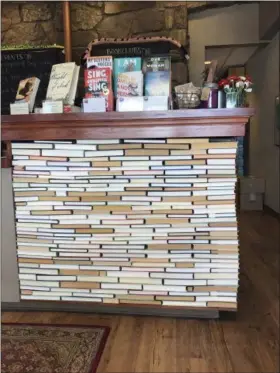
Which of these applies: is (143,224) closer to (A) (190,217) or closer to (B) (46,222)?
(A) (190,217)

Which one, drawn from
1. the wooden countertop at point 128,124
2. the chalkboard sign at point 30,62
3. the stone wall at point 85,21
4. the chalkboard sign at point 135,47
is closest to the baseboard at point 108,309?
the wooden countertop at point 128,124

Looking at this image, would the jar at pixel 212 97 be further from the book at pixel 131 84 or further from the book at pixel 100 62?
the book at pixel 100 62

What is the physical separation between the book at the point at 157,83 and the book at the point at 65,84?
414mm

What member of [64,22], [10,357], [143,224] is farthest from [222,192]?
[64,22]

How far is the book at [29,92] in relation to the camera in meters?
2.13

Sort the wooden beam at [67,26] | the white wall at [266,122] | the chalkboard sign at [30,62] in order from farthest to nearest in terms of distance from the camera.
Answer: the white wall at [266,122], the wooden beam at [67,26], the chalkboard sign at [30,62]

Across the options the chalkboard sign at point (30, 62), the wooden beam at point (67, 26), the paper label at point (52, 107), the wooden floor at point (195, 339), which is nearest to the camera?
the wooden floor at point (195, 339)

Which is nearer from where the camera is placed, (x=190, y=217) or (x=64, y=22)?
(x=190, y=217)

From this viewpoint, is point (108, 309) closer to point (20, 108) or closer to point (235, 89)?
point (20, 108)

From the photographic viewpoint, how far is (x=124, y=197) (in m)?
2.09

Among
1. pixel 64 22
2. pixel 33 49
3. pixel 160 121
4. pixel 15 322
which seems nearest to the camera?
pixel 160 121

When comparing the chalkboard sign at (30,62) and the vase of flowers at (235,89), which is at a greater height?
the chalkboard sign at (30,62)

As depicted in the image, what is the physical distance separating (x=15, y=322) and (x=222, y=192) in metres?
1.37

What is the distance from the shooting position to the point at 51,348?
188 centimetres
